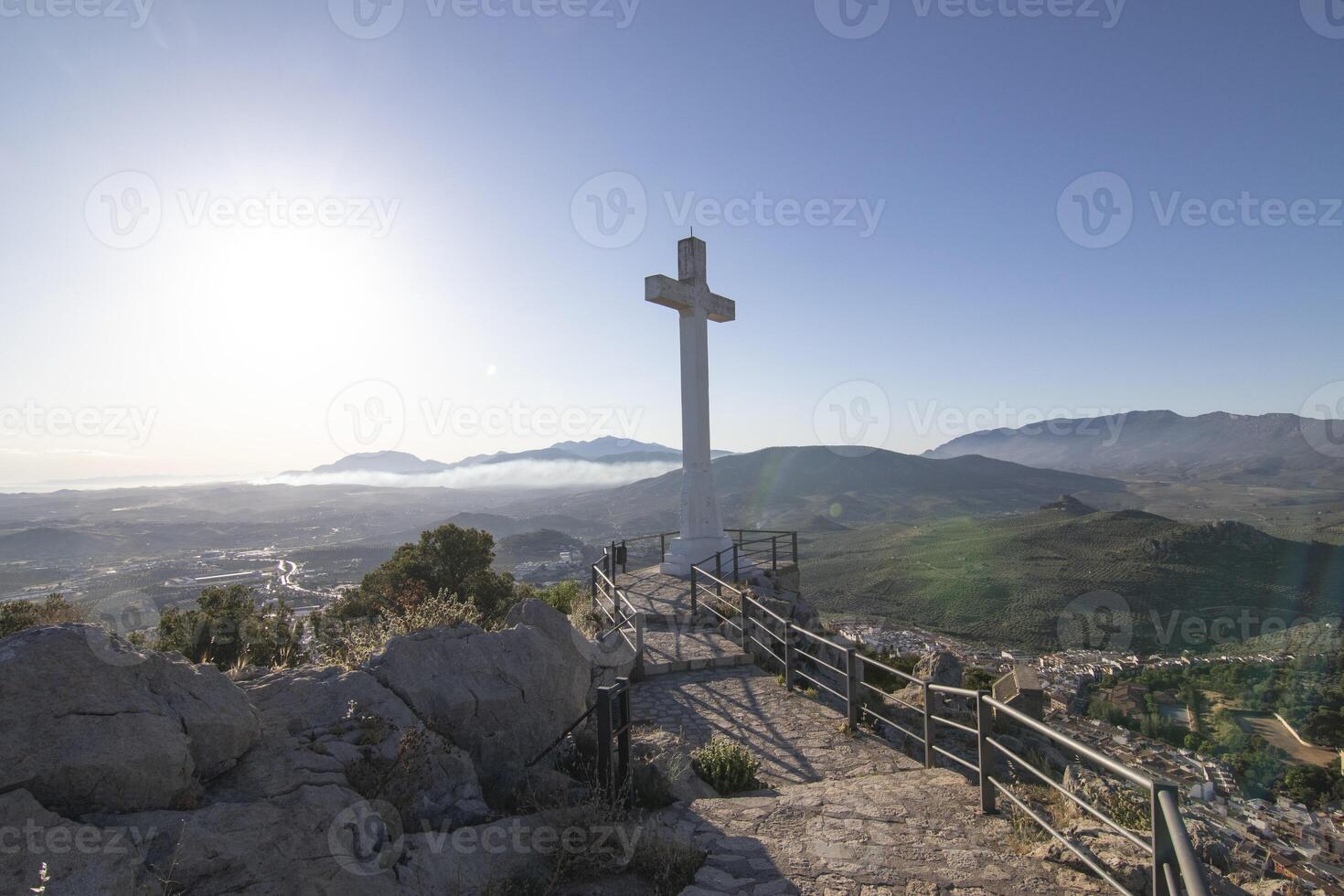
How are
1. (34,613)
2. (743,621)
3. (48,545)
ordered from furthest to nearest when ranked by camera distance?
1. (48,545)
2. (743,621)
3. (34,613)

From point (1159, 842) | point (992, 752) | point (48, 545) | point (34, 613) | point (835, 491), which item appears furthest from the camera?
point (835, 491)

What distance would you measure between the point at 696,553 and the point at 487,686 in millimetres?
9732

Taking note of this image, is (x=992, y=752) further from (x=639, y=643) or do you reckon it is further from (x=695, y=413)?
(x=695, y=413)

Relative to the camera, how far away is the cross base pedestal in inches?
564

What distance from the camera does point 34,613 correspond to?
7344mm

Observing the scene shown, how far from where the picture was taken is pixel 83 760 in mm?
2814

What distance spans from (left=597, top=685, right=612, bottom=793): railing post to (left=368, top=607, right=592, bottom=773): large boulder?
2.10ft

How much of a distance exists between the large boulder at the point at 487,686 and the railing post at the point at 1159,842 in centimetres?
391

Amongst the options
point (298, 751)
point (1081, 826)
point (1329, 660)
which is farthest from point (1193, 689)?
point (298, 751)

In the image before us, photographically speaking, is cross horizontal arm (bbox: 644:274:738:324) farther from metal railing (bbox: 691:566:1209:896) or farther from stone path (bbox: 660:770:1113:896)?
stone path (bbox: 660:770:1113:896)

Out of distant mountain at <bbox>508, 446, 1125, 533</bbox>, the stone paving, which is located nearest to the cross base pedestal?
the stone paving

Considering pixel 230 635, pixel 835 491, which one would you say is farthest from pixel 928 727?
pixel 835 491

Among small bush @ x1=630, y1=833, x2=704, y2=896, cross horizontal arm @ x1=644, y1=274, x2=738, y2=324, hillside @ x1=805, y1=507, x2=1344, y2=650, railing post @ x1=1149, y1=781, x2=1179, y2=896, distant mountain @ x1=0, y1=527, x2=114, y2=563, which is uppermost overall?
cross horizontal arm @ x1=644, y1=274, x2=738, y2=324

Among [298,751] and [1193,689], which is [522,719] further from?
[1193,689]
